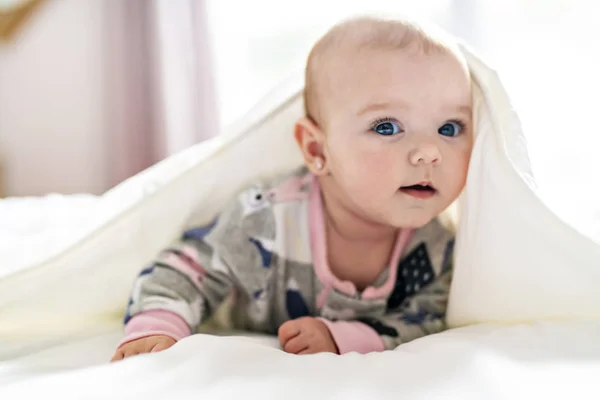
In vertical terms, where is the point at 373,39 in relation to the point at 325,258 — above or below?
above

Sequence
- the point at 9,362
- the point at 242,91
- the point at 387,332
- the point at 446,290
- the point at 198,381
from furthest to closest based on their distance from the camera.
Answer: the point at 242,91
the point at 446,290
the point at 387,332
the point at 9,362
the point at 198,381

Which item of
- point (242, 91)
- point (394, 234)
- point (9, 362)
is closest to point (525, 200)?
point (394, 234)

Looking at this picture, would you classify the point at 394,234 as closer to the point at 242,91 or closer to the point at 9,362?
the point at 9,362

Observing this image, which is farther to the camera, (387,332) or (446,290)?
(446,290)

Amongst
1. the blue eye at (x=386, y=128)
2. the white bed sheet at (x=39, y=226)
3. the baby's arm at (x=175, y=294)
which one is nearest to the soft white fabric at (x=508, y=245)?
the blue eye at (x=386, y=128)

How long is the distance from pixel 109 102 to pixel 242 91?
0.54m

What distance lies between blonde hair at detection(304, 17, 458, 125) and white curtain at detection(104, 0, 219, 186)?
1392 mm

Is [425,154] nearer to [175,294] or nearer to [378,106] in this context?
[378,106]

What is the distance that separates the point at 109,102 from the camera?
7.61ft

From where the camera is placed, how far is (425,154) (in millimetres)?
744

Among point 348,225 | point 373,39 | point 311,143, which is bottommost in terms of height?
point 348,225

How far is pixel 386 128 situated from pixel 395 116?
2 centimetres

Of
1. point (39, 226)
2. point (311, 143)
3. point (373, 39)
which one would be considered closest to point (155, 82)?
point (39, 226)

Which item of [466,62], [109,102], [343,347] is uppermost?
[466,62]
